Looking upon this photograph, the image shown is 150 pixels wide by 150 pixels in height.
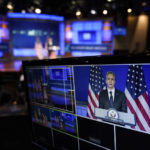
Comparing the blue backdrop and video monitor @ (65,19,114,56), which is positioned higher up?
video monitor @ (65,19,114,56)

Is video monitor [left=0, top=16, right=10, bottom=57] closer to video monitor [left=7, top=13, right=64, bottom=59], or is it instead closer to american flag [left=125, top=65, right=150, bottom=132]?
video monitor [left=7, top=13, right=64, bottom=59]

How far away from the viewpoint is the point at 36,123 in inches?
31.0

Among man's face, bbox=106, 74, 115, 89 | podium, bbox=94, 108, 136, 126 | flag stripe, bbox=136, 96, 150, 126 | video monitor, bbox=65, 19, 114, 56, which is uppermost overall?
video monitor, bbox=65, 19, 114, 56

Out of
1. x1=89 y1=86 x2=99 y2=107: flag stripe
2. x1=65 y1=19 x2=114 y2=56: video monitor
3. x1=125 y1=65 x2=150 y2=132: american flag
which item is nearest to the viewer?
x1=125 y1=65 x2=150 y2=132: american flag

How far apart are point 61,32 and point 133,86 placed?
4023mm

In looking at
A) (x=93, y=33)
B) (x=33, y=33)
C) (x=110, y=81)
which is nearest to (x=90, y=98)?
(x=110, y=81)

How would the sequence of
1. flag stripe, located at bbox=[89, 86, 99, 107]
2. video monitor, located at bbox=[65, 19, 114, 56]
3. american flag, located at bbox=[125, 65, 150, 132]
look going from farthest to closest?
1. video monitor, located at bbox=[65, 19, 114, 56]
2. flag stripe, located at bbox=[89, 86, 99, 107]
3. american flag, located at bbox=[125, 65, 150, 132]

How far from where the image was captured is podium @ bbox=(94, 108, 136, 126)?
466 millimetres

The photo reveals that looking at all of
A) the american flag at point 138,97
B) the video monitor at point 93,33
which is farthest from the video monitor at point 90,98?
the video monitor at point 93,33

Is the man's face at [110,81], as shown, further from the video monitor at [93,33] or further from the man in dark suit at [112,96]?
the video monitor at [93,33]

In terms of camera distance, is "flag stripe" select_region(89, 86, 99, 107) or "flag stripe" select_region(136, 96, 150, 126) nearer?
"flag stripe" select_region(136, 96, 150, 126)

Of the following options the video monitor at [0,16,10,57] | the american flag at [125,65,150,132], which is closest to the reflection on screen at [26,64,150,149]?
the american flag at [125,65,150,132]

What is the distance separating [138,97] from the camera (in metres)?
0.44

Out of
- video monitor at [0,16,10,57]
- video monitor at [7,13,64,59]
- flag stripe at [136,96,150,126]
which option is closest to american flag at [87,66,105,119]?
flag stripe at [136,96,150,126]
